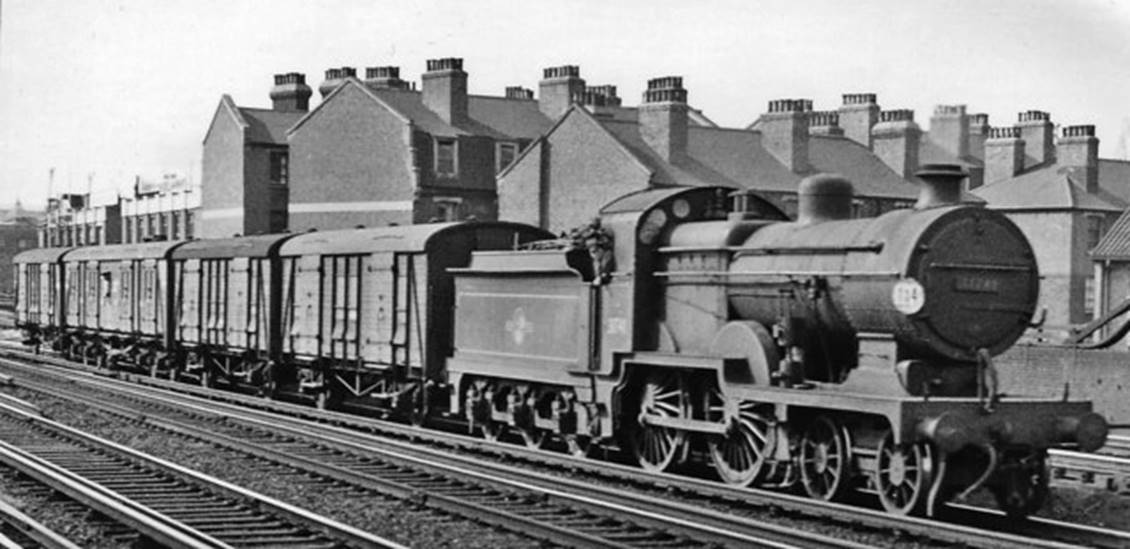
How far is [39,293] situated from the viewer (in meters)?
38.7

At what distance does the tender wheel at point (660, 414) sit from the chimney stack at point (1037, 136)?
42.1 metres

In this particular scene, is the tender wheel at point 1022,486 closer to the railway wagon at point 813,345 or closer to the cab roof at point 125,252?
the railway wagon at point 813,345

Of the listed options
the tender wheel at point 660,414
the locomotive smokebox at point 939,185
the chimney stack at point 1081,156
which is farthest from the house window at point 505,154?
the locomotive smokebox at point 939,185

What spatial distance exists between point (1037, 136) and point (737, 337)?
146 ft

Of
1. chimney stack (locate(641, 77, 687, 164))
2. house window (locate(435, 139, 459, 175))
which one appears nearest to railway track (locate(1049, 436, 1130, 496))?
chimney stack (locate(641, 77, 687, 164))

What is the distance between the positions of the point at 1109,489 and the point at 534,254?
22.4 ft

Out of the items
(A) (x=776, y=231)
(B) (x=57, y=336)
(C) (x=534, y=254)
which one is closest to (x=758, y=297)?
(A) (x=776, y=231)

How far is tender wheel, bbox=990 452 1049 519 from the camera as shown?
11602mm

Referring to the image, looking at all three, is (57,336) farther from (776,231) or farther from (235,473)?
(776,231)

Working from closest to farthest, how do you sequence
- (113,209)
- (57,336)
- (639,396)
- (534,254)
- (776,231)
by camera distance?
(776,231) → (639,396) → (534,254) → (57,336) → (113,209)

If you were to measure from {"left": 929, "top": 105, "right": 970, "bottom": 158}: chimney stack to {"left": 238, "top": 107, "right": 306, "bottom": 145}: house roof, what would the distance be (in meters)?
27.7

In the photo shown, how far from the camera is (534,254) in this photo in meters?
16.3

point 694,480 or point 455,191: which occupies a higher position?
point 455,191

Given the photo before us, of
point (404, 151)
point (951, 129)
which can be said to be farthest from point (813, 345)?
point (951, 129)
